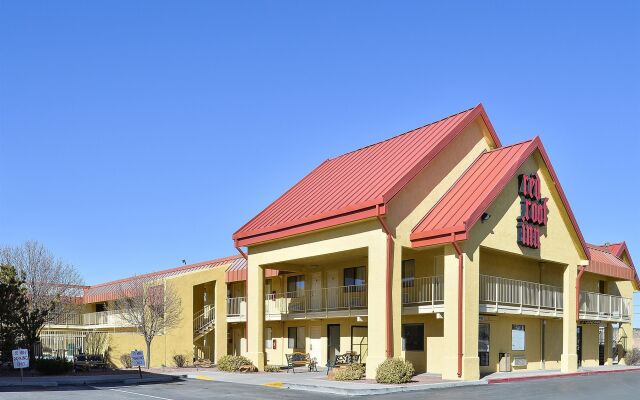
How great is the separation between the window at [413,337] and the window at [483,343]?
2511 millimetres

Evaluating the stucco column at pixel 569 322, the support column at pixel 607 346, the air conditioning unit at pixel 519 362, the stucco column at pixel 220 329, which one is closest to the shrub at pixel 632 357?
the support column at pixel 607 346

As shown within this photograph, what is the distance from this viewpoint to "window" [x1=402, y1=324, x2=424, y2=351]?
30922 mm

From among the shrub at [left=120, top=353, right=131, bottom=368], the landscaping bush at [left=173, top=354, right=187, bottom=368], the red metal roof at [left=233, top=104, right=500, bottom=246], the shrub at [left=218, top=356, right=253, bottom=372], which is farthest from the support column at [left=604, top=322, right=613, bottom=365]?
the shrub at [left=120, top=353, right=131, bottom=368]

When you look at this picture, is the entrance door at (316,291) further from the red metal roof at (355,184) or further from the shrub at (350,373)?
the shrub at (350,373)

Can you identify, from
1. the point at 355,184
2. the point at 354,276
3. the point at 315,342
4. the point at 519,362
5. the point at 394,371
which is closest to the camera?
the point at 394,371

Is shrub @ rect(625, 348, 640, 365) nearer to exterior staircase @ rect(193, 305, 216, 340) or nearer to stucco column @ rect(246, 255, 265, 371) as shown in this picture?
stucco column @ rect(246, 255, 265, 371)

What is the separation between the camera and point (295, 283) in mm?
38562

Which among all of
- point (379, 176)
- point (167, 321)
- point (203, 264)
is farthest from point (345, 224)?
point (203, 264)

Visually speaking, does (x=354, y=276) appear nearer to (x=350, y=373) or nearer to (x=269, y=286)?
(x=269, y=286)

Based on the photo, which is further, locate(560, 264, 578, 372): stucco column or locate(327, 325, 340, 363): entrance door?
locate(327, 325, 340, 363): entrance door

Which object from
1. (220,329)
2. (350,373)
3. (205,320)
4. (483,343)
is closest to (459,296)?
(350,373)

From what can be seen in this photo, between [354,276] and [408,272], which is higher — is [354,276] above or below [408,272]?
below

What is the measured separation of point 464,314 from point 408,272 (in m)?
5.51

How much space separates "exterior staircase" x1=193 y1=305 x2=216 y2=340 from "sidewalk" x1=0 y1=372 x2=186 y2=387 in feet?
31.2
